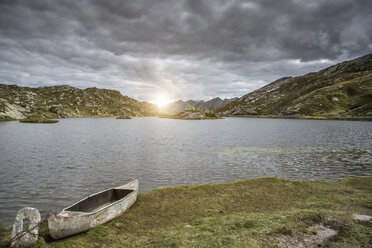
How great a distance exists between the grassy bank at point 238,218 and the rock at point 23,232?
0.72m

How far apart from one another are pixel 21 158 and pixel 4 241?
3541 centimetres

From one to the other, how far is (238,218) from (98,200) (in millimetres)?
13449

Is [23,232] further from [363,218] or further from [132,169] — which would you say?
[363,218]

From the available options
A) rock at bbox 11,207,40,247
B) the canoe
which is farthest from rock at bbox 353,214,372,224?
rock at bbox 11,207,40,247

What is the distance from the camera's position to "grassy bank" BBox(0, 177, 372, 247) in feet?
45.2

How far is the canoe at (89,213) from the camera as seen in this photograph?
14.6 meters

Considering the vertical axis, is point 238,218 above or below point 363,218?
below

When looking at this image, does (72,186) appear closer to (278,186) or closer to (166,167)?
(166,167)

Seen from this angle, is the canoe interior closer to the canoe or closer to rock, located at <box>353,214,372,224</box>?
the canoe

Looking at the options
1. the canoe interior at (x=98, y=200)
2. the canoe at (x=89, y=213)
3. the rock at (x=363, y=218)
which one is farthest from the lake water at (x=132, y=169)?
the rock at (x=363, y=218)

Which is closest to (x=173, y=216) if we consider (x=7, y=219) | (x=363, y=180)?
(x=7, y=219)

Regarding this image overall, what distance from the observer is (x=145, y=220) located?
1797cm

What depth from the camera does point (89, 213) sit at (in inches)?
616

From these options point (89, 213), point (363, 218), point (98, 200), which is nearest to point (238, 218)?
point (363, 218)
